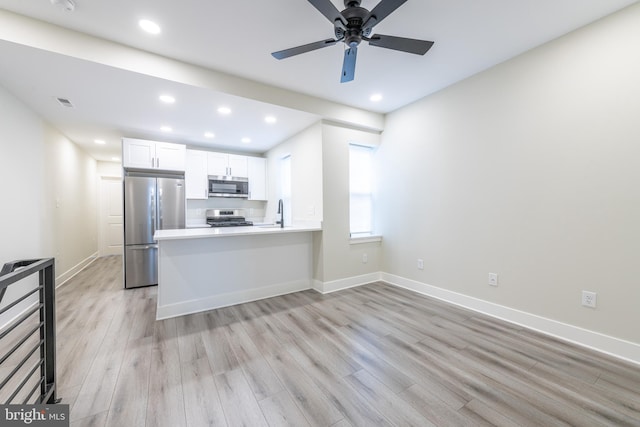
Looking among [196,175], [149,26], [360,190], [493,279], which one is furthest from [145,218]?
[493,279]

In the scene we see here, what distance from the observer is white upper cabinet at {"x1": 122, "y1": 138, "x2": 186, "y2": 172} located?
13.3ft

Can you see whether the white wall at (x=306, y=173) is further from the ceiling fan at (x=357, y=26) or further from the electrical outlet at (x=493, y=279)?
the electrical outlet at (x=493, y=279)

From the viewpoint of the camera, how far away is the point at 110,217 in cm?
654

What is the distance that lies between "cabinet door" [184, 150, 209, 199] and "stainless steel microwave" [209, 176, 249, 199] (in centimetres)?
11

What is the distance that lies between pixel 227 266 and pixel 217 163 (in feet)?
8.56

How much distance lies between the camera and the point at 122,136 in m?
4.28

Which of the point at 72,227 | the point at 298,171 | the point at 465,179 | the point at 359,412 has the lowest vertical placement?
the point at 359,412

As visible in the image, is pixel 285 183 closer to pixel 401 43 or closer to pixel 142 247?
pixel 142 247

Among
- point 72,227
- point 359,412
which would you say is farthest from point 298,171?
point 72,227

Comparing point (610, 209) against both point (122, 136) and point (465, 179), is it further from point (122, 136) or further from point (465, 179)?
point (122, 136)

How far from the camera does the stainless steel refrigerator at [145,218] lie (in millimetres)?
3961

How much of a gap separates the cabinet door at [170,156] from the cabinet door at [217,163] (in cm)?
52

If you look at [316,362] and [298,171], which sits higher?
[298,171]

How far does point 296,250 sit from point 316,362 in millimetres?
1830
